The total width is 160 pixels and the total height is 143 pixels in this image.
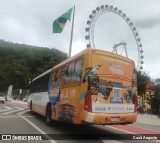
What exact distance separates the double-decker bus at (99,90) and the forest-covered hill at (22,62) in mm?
92796

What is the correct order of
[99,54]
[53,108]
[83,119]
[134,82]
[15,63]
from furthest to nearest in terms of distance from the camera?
1. [15,63]
2. [53,108]
3. [134,82]
4. [99,54]
5. [83,119]

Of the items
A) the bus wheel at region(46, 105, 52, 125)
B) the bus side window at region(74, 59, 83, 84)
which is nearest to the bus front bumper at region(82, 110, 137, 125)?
the bus side window at region(74, 59, 83, 84)

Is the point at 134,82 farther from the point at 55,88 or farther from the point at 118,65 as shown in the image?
the point at 55,88

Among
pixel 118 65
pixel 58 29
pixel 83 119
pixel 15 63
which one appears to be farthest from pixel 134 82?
pixel 15 63

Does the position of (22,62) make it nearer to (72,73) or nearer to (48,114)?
(48,114)

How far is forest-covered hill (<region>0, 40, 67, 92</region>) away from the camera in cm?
10524

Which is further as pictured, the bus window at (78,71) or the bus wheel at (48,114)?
the bus wheel at (48,114)

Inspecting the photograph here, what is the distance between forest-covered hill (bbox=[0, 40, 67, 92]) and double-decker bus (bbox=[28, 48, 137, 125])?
92796 millimetres

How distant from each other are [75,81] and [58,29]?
62.8 ft

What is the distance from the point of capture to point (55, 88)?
49.5 ft

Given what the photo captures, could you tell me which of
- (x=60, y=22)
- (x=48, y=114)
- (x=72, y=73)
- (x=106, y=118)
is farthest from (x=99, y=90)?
(x=60, y=22)

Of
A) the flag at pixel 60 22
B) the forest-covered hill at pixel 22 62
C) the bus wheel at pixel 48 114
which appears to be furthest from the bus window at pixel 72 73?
the forest-covered hill at pixel 22 62

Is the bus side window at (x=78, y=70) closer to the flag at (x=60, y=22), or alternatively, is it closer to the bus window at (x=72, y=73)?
the bus window at (x=72, y=73)

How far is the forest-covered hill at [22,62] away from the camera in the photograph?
4143 inches
